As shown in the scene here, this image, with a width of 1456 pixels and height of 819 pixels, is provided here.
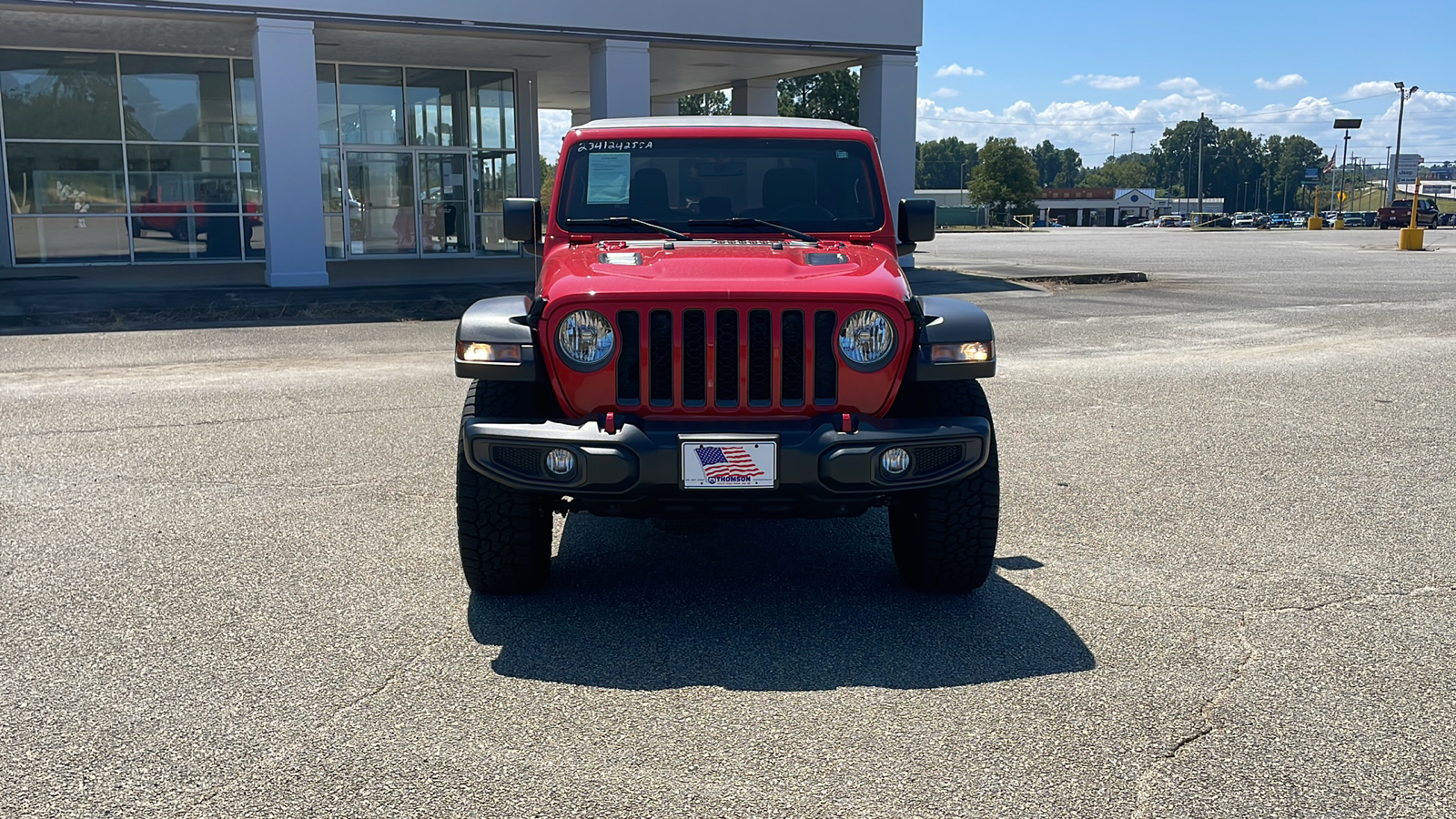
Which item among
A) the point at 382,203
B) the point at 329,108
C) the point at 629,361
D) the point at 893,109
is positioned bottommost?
the point at 629,361

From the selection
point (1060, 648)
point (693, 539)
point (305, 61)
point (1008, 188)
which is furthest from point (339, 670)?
point (1008, 188)

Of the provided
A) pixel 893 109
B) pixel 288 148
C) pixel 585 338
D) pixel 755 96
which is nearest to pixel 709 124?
pixel 585 338

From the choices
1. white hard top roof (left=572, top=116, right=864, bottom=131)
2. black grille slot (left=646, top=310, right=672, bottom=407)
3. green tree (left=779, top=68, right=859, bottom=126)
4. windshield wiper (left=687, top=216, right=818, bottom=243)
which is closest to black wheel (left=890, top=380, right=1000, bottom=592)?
black grille slot (left=646, top=310, right=672, bottom=407)

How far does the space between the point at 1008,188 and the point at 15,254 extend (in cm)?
11061

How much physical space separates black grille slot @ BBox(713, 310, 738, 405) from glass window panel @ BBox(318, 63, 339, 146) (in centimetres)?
2239

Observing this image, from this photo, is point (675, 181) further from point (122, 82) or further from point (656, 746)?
point (122, 82)

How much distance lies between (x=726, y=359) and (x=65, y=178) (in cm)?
2254

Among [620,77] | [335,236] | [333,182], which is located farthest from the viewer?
[335,236]

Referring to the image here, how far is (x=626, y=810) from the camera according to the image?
3.19 m

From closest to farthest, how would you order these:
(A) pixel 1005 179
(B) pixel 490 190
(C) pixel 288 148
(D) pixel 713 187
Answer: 1. (D) pixel 713 187
2. (C) pixel 288 148
3. (B) pixel 490 190
4. (A) pixel 1005 179

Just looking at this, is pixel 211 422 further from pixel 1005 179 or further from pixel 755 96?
pixel 1005 179

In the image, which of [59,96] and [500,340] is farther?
[59,96]

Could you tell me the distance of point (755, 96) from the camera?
2898cm

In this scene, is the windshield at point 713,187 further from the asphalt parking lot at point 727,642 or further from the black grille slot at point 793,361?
the asphalt parking lot at point 727,642
